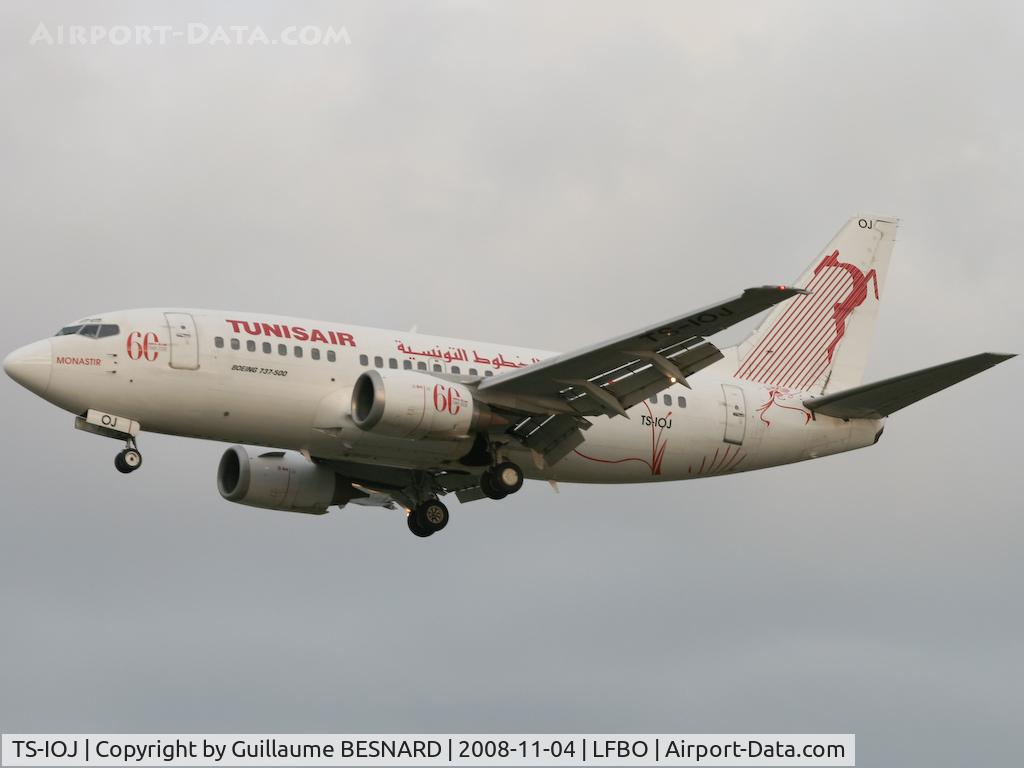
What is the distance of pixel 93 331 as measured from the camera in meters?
39.7

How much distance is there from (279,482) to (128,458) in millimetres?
6519

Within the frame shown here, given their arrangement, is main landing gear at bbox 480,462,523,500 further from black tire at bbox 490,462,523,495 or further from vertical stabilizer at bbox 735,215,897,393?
vertical stabilizer at bbox 735,215,897,393

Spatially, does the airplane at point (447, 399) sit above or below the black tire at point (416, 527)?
above

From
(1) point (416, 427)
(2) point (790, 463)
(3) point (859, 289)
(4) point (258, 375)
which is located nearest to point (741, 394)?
(2) point (790, 463)

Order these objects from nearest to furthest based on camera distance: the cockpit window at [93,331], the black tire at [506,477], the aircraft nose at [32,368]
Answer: the aircraft nose at [32,368], the cockpit window at [93,331], the black tire at [506,477]

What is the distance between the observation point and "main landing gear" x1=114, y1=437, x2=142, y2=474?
1551 inches

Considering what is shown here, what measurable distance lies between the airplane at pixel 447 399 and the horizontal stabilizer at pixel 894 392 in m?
0.07

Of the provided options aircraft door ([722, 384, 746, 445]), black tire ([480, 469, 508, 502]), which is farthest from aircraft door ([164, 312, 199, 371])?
aircraft door ([722, 384, 746, 445])

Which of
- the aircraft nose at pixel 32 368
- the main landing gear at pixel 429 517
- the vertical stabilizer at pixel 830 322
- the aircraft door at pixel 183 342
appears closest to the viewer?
the aircraft nose at pixel 32 368

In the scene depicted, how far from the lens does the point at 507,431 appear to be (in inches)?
1658

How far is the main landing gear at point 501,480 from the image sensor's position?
4209 cm

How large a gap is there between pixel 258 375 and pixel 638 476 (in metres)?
10.2

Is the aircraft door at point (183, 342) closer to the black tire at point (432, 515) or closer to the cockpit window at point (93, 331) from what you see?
the cockpit window at point (93, 331)

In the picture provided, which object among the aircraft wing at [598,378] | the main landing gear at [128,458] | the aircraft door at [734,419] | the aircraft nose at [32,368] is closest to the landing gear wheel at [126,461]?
the main landing gear at [128,458]
